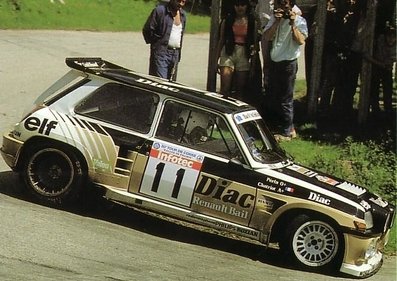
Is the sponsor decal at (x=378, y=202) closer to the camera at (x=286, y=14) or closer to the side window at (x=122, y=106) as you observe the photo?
the side window at (x=122, y=106)

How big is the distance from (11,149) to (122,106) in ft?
4.46

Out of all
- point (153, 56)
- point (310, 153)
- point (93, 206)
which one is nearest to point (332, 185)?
point (93, 206)

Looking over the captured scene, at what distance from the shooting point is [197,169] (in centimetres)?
868

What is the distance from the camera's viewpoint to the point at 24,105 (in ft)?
46.4

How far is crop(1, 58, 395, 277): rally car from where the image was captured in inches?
336

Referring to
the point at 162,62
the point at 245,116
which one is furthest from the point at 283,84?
the point at 245,116

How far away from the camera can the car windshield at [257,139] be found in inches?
349

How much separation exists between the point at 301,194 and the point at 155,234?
1.66 meters

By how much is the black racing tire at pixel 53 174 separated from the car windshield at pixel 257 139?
1.81 metres

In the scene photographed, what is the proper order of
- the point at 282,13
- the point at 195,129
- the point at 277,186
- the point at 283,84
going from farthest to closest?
the point at 283,84 < the point at 282,13 < the point at 195,129 < the point at 277,186

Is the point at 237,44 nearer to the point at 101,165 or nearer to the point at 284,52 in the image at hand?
the point at 284,52

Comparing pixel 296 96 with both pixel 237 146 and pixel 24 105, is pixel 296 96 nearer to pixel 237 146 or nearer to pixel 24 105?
pixel 24 105

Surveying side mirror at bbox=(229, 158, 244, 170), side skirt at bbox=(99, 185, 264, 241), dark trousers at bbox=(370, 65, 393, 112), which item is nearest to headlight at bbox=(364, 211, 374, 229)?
side skirt at bbox=(99, 185, 264, 241)

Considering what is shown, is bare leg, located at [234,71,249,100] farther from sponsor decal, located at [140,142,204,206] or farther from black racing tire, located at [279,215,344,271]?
black racing tire, located at [279,215,344,271]
